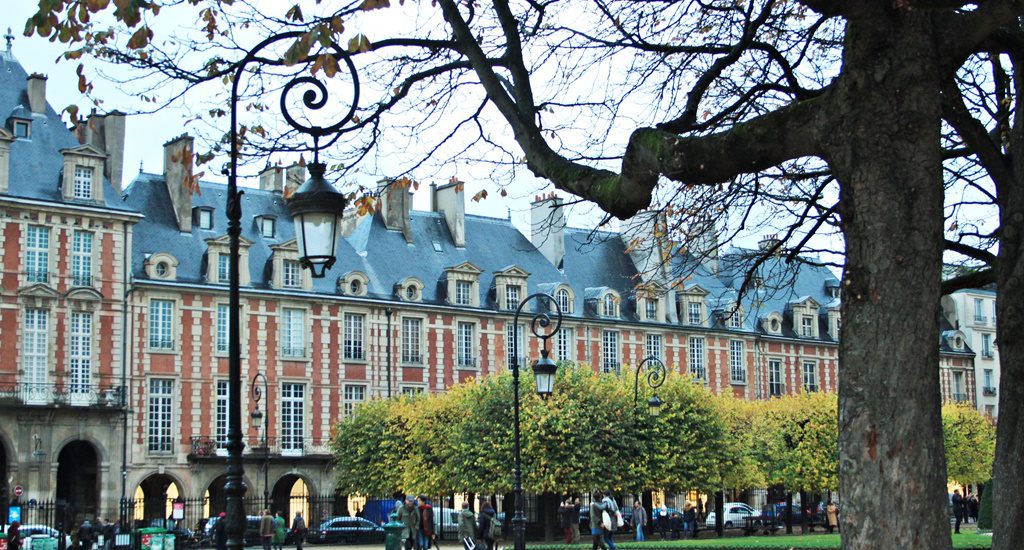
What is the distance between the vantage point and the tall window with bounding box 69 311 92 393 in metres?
42.0

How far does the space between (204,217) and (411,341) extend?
29.3 feet

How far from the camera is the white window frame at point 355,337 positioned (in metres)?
49.1

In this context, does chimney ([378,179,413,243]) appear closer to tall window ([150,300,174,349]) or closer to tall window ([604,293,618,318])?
tall window ([604,293,618,318])

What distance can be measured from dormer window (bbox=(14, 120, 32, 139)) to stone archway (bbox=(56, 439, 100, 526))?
9.64m

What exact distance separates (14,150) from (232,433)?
117ft

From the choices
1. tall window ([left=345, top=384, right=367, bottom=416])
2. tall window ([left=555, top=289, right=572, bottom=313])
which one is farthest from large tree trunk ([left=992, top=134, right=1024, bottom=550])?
tall window ([left=555, top=289, right=572, bottom=313])

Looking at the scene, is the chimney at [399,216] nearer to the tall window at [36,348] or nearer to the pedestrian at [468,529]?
the tall window at [36,348]

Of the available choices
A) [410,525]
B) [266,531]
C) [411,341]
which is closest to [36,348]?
[411,341]

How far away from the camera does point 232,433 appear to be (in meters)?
9.40

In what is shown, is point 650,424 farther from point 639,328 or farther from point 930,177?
point 930,177

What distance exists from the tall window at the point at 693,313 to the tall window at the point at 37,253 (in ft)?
91.7

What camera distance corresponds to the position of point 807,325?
63.9 m

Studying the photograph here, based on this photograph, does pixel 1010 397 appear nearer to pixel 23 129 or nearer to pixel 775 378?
pixel 23 129

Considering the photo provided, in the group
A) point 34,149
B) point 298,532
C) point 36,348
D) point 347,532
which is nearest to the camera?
point 298,532
